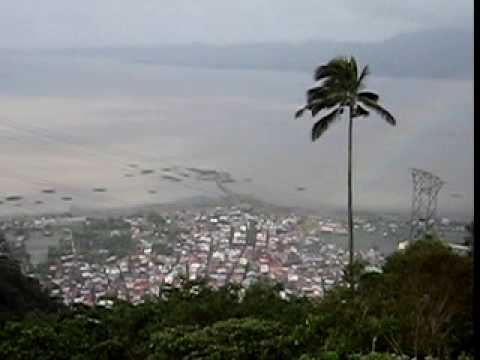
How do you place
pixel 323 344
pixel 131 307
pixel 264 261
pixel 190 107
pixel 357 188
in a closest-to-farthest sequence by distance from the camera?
pixel 323 344 < pixel 131 307 < pixel 264 261 < pixel 357 188 < pixel 190 107

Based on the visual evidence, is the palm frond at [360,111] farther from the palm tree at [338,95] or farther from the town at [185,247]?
the town at [185,247]

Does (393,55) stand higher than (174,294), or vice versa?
(393,55)

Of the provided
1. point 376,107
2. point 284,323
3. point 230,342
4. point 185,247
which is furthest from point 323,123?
point 185,247

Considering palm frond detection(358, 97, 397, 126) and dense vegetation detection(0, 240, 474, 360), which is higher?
palm frond detection(358, 97, 397, 126)

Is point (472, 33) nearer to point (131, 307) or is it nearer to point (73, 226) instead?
point (131, 307)

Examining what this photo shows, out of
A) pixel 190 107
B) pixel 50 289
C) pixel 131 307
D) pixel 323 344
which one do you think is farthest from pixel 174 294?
pixel 190 107

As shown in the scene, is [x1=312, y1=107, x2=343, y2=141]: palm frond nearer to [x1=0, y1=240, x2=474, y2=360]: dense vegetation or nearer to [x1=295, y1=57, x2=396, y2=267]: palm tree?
[x1=295, y1=57, x2=396, y2=267]: palm tree

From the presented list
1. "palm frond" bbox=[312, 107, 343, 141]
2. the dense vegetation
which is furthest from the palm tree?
the dense vegetation
